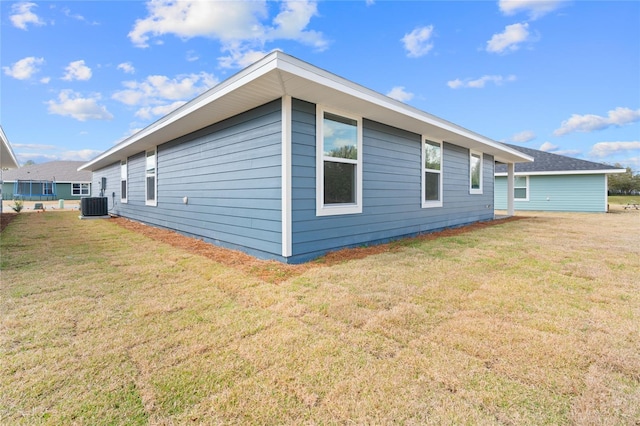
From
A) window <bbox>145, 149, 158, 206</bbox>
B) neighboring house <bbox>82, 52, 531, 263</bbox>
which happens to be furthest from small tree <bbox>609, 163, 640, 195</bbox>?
window <bbox>145, 149, 158, 206</bbox>

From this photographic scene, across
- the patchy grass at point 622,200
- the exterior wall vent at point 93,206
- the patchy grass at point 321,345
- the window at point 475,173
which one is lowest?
the patchy grass at point 321,345

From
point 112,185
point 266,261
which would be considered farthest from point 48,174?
point 266,261

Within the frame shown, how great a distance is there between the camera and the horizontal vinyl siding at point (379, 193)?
14.3 ft

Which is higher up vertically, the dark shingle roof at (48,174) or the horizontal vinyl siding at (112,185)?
the dark shingle roof at (48,174)

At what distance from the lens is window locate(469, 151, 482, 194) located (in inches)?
371

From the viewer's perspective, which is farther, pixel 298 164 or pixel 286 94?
pixel 298 164

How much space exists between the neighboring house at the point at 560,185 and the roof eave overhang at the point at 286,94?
36.7ft

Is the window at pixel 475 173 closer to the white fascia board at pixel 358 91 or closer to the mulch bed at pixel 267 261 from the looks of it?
the white fascia board at pixel 358 91

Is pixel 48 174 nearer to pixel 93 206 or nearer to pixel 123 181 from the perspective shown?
pixel 93 206

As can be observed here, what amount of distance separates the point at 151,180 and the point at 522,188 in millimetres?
18086

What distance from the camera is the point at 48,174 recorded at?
29516mm

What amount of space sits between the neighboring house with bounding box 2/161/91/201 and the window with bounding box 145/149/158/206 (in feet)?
87.8

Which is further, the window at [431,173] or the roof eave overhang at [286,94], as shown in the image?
the window at [431,173]

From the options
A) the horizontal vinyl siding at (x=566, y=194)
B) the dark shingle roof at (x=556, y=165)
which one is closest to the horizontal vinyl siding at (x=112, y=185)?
the dark shingle roof at (x=556, y=165)
